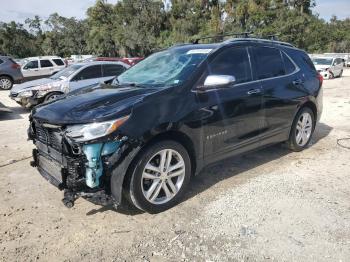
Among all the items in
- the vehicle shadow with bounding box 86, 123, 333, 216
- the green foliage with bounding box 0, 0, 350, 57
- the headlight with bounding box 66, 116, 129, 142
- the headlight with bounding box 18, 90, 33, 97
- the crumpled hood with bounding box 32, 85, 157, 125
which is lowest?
the vehicle shadow with bounding box 86, 123, 333, 216

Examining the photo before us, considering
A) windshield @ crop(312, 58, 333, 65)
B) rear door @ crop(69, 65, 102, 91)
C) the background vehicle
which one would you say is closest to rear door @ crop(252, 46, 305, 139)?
rear door @ crop(69, 65, 102, 91)

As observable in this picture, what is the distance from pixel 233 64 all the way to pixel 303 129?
2103mm

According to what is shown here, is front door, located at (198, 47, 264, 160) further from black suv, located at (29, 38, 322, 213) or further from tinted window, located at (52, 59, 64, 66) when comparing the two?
tinted window, located at (52, 59, 64, 66)

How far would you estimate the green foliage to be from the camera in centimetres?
4759

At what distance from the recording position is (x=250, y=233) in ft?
11.5

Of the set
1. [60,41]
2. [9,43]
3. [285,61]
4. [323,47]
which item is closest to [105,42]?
[60,41]

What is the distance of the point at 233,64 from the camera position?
4633mm

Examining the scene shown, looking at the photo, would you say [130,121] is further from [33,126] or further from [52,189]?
[52,189]

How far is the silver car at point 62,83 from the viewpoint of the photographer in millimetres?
10461

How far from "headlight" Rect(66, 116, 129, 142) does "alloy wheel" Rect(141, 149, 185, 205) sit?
0.55m

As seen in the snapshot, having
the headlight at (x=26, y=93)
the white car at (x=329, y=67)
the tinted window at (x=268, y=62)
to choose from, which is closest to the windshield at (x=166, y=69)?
the tinted window at (x=268, y=62)

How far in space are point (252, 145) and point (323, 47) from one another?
5740 centimetres

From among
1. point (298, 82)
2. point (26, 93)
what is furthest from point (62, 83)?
point (298, 82)

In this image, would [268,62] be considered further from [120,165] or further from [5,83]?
[5,83]
